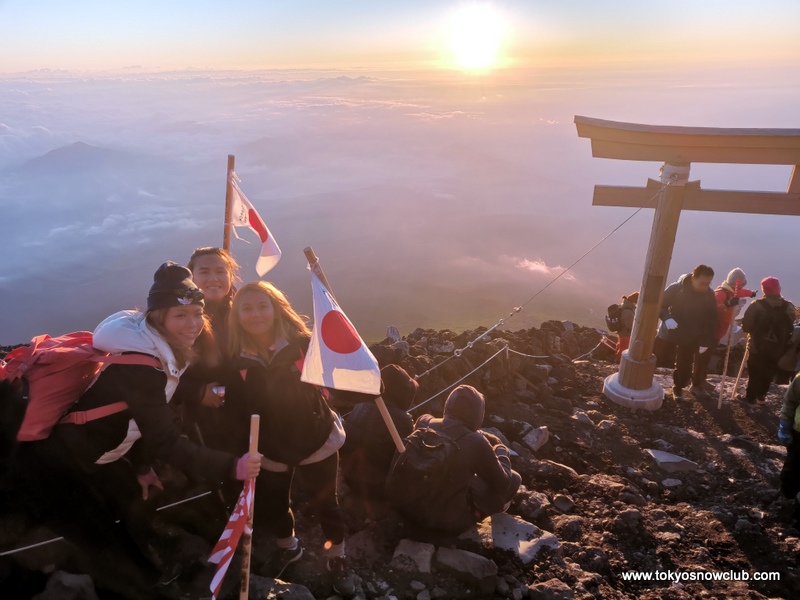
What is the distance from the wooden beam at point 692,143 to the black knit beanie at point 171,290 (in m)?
5.45

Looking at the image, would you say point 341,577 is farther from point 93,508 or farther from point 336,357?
point 93,508

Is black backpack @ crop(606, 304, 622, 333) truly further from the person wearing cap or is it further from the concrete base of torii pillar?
the person wearing cap

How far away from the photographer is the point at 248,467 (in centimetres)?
281

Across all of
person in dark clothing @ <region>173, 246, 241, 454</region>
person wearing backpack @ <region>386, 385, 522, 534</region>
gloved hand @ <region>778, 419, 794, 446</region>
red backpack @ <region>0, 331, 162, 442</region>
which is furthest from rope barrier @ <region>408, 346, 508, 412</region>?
red backpack @ <region>0, 331, 162, 442</region>

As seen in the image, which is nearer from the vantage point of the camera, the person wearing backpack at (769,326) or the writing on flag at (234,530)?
the writing on flag at (234,530)

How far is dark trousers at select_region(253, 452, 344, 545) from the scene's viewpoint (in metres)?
3.53

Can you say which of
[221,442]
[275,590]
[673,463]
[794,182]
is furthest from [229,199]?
[794,182]

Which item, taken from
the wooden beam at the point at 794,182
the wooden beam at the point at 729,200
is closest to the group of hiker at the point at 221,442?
the wooden beam at the point at 729,200

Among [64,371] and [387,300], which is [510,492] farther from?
[387,300]

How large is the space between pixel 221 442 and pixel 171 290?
1.26 metres

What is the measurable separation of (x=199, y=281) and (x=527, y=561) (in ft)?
10.7

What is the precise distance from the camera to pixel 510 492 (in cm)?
405

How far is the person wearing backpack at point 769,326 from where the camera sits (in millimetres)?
6934

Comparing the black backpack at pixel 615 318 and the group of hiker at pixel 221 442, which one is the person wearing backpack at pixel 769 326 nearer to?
the black backpack at pixel 615 318
